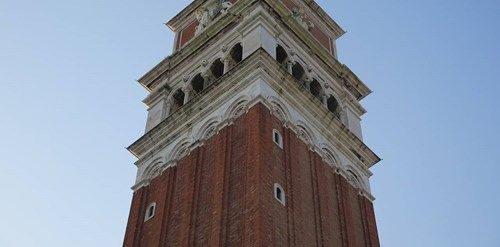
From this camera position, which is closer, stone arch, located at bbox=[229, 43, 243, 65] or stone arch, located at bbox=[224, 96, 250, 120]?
stone arch, located at bbox=[224, 96, 250, 120]

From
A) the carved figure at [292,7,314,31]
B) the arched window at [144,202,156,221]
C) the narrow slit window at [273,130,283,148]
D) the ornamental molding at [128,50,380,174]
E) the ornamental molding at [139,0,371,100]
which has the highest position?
the carved figure at [292,7,314,31]

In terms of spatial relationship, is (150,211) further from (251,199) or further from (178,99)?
(178,99)

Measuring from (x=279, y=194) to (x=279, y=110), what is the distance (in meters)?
5.59

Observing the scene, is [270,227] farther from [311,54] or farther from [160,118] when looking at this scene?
[311,54]

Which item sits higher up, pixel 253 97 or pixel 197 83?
pixel 197 83

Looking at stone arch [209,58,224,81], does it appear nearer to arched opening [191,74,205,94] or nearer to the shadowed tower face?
the shadowed tower face

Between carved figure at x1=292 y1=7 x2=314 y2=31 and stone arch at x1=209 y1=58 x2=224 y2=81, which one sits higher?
carved figure at x1=292 y1=7 x2=314 y2=31

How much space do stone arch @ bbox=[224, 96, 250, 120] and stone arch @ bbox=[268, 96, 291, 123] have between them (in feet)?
3.38

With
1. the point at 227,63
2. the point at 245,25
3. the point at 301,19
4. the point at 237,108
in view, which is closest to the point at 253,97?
the point at 237,108

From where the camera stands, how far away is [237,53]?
125ft

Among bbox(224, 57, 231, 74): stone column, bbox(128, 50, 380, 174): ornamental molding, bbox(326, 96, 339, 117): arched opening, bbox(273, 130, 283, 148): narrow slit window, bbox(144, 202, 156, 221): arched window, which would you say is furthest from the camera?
bbox(326, 96, 339, 117): arched opening

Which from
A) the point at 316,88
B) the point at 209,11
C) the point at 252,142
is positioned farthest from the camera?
the point at 209,11

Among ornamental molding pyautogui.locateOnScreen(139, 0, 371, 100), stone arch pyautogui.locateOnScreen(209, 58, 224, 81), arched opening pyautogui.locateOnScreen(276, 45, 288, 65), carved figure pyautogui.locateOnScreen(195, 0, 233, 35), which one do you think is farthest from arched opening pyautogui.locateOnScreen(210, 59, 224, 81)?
carved figure pyautogui.locateOnScreen(195, 0, 233, 35)

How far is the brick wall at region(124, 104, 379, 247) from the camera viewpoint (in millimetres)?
27391
